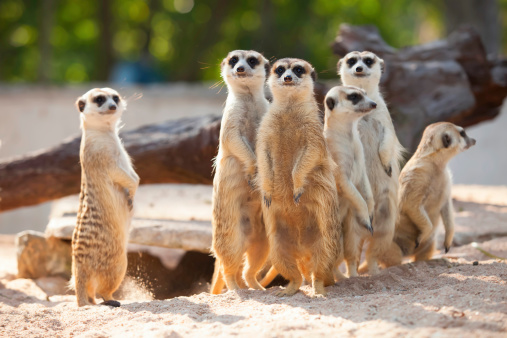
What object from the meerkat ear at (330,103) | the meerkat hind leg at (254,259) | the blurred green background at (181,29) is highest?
the blurred green background at (181,29)

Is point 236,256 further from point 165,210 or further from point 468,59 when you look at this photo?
point 468,59

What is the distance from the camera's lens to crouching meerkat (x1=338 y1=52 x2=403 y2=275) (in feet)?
14.3

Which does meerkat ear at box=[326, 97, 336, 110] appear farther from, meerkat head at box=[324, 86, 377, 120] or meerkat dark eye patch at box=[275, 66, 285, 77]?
meerkat dark eye patch at box=[275, 66, 285, 77]

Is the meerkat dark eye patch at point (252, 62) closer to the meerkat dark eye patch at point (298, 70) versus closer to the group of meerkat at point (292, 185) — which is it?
the group of meerkat at point (292, 185)

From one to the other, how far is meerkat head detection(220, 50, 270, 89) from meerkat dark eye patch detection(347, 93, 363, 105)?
0.60m

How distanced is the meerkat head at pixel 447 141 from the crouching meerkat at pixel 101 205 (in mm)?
2048

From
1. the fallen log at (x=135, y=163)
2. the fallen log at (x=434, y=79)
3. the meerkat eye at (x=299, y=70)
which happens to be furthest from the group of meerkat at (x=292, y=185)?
the fallen log at (x=434, y=79)

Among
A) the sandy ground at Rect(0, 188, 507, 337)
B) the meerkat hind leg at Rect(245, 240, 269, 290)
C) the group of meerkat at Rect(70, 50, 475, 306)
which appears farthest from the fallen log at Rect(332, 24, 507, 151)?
the meerkat hind leg at Rect(245, 240, 269, 290)

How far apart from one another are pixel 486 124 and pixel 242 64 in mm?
7483

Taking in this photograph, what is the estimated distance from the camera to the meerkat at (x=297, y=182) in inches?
145

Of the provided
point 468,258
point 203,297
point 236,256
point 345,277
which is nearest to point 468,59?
point 468,258

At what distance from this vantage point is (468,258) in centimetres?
459

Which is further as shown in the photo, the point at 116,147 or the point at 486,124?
the point at 486,124

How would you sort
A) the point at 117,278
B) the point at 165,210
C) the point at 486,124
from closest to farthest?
1. the point at 117,278
2. the point at 165,210
3. the point at 486,124
